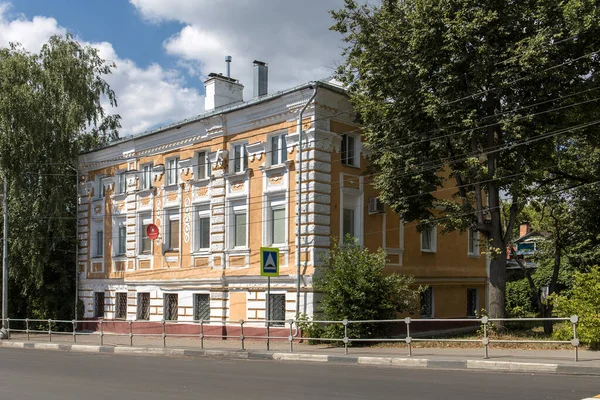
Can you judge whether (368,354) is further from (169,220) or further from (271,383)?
(169,220)

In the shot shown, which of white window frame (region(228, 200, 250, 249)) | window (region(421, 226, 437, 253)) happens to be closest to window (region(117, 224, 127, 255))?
white window frame (region(228, 200, 250, 249))

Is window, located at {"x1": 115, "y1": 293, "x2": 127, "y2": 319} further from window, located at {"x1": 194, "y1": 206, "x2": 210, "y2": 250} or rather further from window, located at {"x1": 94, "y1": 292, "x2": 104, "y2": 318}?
window, located at {"x1": 194, "y1": 206, "x2": 210, "y2": 250}

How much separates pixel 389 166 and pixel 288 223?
14.6 feet

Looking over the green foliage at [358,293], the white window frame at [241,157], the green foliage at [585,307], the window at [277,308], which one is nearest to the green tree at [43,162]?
the white window frame at [241,157]

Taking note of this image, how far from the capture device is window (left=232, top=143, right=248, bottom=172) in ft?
81.4

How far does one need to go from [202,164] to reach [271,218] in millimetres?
4626

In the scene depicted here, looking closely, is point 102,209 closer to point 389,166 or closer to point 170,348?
point 170,348

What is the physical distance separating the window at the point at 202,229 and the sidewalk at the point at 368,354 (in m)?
3.94

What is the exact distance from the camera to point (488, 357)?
48.1 feet

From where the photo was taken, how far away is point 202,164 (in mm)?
26328

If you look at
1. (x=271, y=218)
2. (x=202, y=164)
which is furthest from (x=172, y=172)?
(x=271, y=218)

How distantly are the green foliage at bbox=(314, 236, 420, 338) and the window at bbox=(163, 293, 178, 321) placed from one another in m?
8.86

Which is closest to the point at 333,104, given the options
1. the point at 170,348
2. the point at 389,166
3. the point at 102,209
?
the point at 389,166

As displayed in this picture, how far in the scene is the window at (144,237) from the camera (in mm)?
28866
